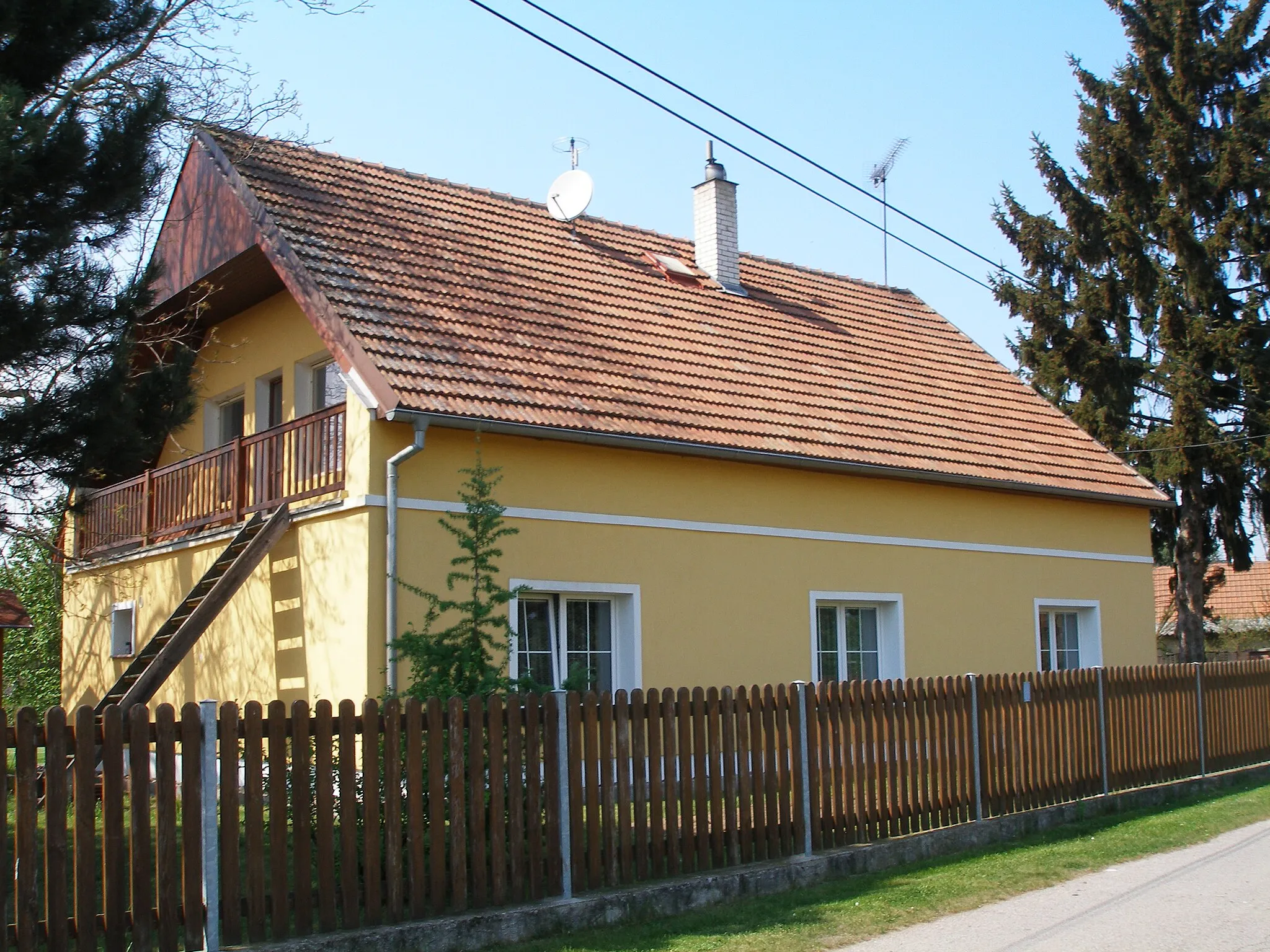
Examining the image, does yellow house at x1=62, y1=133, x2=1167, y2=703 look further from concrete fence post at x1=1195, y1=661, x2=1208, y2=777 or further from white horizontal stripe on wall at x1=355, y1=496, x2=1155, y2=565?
concrete fence post at x1=1195, y1=661, x2=1208, y2=777

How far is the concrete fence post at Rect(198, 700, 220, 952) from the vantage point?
6203 mm

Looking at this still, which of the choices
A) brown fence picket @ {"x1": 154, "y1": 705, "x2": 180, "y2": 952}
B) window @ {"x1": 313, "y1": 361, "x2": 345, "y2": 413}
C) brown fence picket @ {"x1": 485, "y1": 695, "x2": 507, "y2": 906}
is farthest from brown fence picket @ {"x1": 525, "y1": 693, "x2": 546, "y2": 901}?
window @ {"x1": 313, "y1": 361, "x2": 345, "y2": 413}

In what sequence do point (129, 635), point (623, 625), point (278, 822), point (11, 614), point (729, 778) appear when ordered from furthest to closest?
point (11, 614) < point (129, 635) < point (623, 625) < point (729, 778) < point (278, 822)

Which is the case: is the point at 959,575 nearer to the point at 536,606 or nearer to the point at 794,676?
the point at 794,676

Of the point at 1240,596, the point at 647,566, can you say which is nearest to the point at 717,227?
the point at 647,566

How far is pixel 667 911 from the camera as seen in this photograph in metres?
7.66

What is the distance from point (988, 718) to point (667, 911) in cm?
419

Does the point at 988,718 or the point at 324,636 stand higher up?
the point at 324,636

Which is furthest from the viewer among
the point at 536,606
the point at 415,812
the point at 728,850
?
the point at 536,606

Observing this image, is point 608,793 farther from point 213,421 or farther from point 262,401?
point 213,421

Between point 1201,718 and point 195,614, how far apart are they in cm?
1059

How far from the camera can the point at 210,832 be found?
6309mm

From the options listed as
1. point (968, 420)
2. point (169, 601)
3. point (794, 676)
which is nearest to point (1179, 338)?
point (968, 420)

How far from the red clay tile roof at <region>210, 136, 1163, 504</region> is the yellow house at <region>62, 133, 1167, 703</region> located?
49 mm
